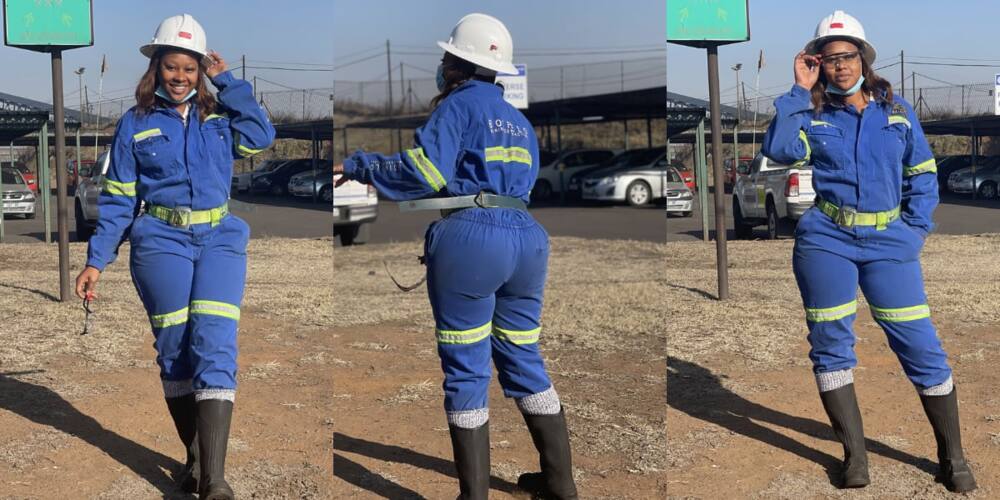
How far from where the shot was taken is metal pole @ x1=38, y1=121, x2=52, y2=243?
1216 cm

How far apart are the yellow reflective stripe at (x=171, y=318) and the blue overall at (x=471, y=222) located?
101cm

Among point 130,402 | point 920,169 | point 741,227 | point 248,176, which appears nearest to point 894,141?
point 920,169

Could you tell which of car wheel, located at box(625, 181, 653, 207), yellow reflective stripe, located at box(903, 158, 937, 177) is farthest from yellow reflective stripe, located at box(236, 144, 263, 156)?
car wheel, located at box(625, 181, 653, 207)

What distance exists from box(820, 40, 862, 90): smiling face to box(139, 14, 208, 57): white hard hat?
7.37 feet

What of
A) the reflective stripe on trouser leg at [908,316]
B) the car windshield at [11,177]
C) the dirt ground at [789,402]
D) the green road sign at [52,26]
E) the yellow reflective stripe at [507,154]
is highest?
the green road sign at [52,26]

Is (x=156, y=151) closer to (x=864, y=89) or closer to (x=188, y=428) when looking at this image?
(x=188, y=428)

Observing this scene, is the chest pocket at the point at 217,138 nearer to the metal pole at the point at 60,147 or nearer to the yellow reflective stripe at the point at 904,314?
the yellow reflective stripe at the point at 904,314

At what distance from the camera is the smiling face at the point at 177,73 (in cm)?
396

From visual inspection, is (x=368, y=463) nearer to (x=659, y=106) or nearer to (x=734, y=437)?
(x=734, y=437)

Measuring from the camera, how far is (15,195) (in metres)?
14.7

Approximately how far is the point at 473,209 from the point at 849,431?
184 cm

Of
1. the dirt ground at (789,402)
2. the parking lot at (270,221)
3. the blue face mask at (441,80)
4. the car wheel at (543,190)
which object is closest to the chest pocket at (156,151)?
the parking lot at (270,221)

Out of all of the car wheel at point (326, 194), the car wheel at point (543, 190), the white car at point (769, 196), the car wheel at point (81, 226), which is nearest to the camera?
the car wheel at point (326, 194)

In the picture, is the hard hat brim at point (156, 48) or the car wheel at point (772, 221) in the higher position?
the hard hat brim at point (156, 48)
